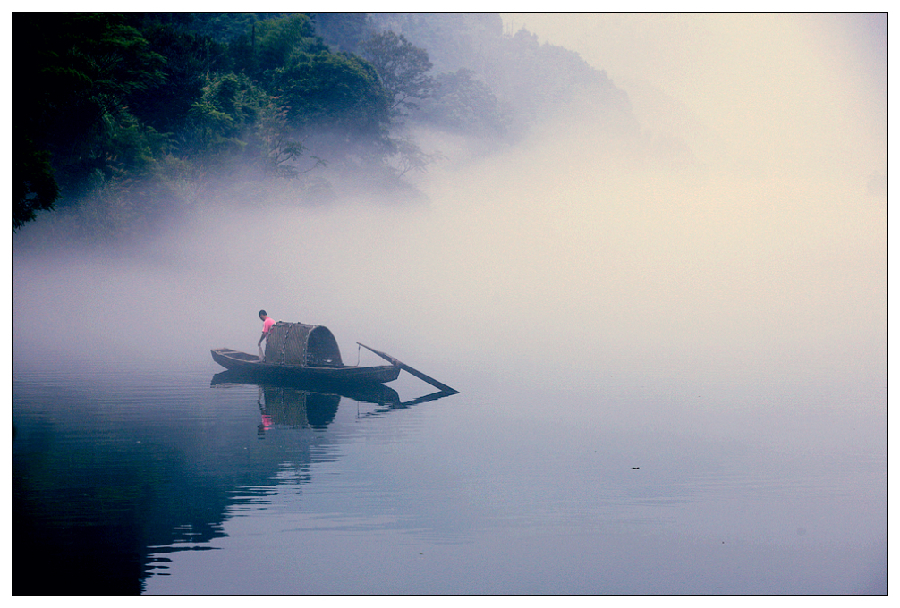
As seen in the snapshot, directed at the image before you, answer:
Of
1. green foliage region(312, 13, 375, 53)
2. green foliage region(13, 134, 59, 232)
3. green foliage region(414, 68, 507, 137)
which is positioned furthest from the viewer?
green foliage region(414, 68, 507, 137)

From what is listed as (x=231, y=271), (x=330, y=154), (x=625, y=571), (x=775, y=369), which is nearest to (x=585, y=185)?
(x=330, y=154)

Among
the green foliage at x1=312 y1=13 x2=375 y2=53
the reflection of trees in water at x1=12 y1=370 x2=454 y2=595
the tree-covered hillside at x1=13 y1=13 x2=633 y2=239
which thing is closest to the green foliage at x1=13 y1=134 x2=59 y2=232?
the tree-covered hillside at x1=13 y1=13 x2=633 y2=239

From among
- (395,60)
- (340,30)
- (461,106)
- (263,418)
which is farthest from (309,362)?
(461,106)

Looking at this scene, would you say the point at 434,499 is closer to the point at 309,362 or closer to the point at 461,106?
the point at 309,362

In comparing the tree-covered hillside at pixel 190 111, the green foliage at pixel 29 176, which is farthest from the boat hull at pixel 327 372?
the green foliage at pixel 29 176

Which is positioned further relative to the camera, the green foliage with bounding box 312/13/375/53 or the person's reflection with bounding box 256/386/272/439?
the green foliage with bounding box 312/13/375/53

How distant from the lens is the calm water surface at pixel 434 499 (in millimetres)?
10383

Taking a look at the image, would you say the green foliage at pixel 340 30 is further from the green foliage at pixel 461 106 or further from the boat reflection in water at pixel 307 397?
the boat reflection in water at pixel 307 397

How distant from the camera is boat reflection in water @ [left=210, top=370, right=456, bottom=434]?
66.0 ft

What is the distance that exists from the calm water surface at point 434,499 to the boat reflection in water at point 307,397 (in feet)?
0.52

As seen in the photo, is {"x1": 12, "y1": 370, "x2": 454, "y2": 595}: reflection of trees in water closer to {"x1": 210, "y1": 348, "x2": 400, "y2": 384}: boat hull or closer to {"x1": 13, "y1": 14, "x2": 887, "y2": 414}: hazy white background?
{"x1": 210, "y1": 348, "x2": 400, "y2": 384}: boat hull

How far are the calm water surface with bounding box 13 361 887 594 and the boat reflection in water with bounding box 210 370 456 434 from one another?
0.16 m

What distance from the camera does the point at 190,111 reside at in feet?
144

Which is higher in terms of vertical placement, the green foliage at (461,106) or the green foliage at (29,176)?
the green foliage at (461,106)
